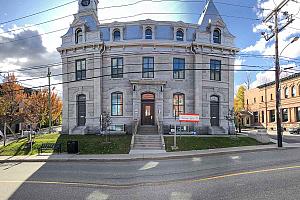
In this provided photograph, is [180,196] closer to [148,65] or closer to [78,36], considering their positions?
[148,65]

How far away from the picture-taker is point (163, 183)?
396 inches

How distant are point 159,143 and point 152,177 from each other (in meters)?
11.3

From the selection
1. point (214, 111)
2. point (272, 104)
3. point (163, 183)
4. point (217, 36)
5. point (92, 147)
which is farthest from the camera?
point (272, 104)

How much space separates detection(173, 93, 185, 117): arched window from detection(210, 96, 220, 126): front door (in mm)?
3159

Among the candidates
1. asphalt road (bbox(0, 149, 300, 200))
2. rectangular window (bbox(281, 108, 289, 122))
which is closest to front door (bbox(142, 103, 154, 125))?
asphalt road (bbox(0, 149, 300, 200))

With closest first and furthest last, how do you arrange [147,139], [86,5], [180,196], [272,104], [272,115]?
[180,196] → [147,139] → [86,5] → [272,104] → [272,115]

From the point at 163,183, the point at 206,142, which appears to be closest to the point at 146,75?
the point at 206,142

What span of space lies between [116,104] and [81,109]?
392 centimetres

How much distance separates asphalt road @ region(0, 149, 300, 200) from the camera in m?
8.31

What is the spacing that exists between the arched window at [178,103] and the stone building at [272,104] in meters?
20.0

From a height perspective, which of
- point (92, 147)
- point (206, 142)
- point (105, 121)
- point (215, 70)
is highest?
point (215, 70)

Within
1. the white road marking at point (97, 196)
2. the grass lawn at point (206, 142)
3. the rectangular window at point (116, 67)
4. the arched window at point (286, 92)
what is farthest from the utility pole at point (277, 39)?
the arched window at point (286, 92)

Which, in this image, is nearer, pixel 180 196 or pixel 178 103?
pixel 180 196

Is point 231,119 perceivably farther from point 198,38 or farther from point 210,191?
point 210,191
